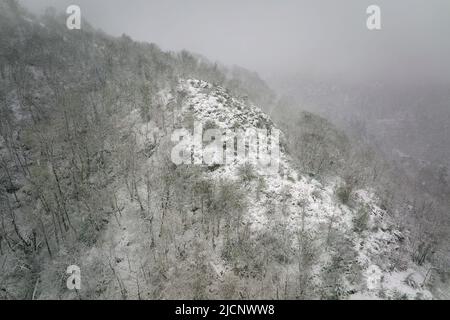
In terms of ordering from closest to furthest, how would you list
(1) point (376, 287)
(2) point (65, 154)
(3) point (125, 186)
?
(1) point (376, 287), (3) point (125, 186), (2) point (65, 154)

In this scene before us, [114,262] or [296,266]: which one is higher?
[296,266]

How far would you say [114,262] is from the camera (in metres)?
12.3

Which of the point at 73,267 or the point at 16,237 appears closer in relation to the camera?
the point at 73,267

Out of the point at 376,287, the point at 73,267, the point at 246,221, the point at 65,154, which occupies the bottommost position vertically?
the point at 73,267

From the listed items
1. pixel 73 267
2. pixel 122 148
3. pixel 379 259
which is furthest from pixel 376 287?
pixel 122 148

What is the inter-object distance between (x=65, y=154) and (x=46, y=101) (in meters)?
6.59

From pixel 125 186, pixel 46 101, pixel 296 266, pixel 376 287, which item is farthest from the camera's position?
pixel 46 101

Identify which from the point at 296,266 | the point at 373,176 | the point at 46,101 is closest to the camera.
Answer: the point at 296,266

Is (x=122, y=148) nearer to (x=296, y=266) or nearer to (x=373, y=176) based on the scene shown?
(x=296, y=266)

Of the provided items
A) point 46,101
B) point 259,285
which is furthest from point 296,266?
point 46,101

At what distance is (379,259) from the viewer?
1161 centimetres

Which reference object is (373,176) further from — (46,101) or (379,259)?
(46,101)

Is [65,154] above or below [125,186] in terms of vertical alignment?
above

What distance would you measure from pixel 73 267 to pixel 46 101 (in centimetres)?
1457
